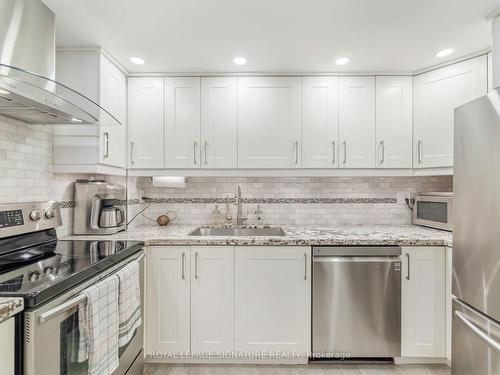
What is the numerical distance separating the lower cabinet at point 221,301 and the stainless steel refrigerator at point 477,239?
100 cm

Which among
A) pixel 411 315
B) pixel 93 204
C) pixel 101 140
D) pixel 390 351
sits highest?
pixel 101 140

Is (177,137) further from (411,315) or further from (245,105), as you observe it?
(411,315)

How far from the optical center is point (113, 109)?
233 cm

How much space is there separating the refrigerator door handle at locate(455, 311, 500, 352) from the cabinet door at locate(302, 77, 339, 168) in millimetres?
1384

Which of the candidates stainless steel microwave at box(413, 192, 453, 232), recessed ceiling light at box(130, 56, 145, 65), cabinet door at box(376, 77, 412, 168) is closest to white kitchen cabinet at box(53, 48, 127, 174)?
recessed ceiling light at box(130, 56, 145, 65)

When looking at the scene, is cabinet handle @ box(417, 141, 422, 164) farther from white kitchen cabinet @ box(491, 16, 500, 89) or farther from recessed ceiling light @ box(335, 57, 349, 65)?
recessed ceiling light @ box(335, 57, 349, 65)

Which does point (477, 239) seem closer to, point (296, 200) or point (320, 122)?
point (320, 122)

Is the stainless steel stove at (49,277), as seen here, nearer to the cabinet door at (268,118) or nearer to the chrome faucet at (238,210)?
the chrome faucet at (238,210)

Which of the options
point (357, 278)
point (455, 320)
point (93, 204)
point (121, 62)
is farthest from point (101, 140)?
point (455, 320)

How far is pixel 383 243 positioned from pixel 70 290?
1.92m

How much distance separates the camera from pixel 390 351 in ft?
7.00

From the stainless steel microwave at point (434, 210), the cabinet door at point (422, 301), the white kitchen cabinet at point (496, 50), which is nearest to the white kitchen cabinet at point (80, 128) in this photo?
the cabinet door at point (422, 301)

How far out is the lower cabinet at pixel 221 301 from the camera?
215 centimetres

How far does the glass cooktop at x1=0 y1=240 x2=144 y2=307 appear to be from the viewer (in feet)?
3.57
